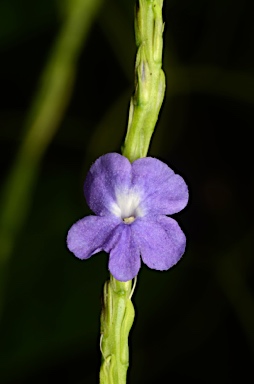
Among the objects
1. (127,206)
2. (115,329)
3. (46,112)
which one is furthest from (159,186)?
(46,112)

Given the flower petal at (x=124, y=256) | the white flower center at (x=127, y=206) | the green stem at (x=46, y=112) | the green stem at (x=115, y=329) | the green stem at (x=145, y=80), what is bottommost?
the green stem at (x=115, y=329)

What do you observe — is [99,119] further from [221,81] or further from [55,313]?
[55,313]

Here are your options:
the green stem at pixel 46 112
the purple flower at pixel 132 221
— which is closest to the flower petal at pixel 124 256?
the purple flower at pixel 132 221

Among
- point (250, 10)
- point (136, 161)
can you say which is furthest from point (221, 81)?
point (136, 161)

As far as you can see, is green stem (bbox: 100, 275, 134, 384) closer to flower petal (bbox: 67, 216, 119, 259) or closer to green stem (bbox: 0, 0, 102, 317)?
flower petal (bbox: 67, 216, 119, 259)

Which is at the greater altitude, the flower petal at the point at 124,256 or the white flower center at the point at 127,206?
the white flower center at the point at 127,206

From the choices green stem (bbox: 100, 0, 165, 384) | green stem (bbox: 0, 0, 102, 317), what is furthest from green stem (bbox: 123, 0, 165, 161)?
green stem (bbox: 0, 0, 102, 317)

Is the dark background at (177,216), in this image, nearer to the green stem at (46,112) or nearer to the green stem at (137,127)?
the green stem at (46,112)
